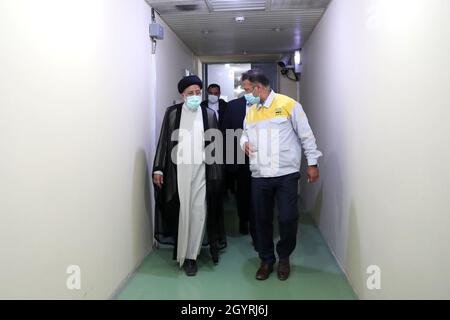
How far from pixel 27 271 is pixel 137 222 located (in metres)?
1.36

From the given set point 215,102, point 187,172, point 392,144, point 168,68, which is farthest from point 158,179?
point 215,102

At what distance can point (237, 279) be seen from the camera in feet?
8.52

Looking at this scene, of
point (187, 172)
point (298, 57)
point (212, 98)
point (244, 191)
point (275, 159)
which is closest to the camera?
point (275, 159)

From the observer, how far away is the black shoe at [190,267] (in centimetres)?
267

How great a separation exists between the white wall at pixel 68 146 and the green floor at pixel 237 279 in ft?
0.64

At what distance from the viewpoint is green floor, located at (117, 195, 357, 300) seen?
234cm

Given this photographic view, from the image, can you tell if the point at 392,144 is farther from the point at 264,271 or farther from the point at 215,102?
the point at 215,102

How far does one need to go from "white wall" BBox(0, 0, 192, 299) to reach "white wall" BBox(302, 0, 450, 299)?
1478 millimetres

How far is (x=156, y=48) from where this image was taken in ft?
10.8

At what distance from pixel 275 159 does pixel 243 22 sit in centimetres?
192

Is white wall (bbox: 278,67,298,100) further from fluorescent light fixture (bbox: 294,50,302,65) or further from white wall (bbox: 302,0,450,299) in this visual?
white wall (bbox: 302,0,450,299)

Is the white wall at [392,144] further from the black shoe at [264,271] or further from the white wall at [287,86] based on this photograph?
the white wall at [287,86]

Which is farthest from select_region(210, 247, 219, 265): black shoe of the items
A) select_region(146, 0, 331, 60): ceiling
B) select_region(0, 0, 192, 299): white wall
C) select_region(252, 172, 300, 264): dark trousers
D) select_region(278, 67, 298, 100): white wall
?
select_region(278, 67, 298, 100): white wall

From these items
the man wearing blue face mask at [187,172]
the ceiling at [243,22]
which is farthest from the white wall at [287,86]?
the man wearing blue face mask at [187,172]
